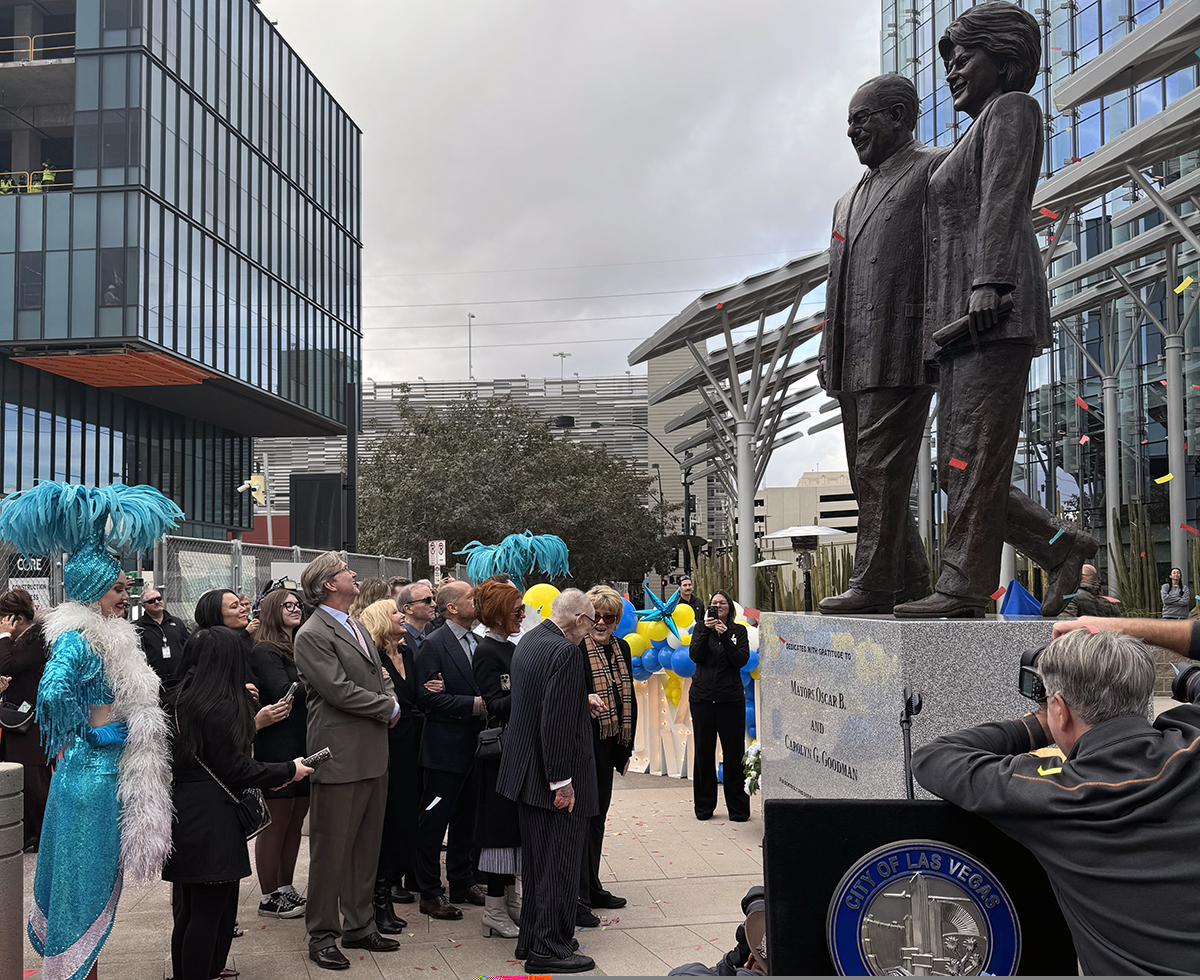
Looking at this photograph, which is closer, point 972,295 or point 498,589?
point 972,295

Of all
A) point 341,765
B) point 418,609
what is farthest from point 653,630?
point 341,765

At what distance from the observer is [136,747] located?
4684 millimetres

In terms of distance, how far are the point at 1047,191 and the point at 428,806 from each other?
1620cm

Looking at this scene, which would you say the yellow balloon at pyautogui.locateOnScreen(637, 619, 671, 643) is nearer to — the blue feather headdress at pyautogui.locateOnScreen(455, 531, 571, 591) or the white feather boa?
the blue feather headdress at pyautogui.locateOnScreen(455, 531, 571, 591)

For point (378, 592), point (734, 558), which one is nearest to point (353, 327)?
point (734, 558)

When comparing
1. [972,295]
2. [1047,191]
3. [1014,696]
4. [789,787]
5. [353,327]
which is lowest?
[789,787]

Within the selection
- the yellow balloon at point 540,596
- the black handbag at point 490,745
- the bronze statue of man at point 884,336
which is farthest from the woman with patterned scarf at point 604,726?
the yellow balloon at point 540,596

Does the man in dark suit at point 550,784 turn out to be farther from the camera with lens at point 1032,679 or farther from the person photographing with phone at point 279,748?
the camera with lens at point 1032,679

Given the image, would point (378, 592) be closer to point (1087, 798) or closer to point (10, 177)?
point (1087, 798)

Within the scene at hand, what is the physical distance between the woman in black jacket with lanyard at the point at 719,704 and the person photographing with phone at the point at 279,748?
3766 mm

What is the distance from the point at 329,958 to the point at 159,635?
4215 mm

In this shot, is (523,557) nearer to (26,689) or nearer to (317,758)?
(26,689)

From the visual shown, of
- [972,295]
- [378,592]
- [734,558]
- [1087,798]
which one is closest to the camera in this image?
[1087,798]

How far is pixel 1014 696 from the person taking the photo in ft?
13.5
